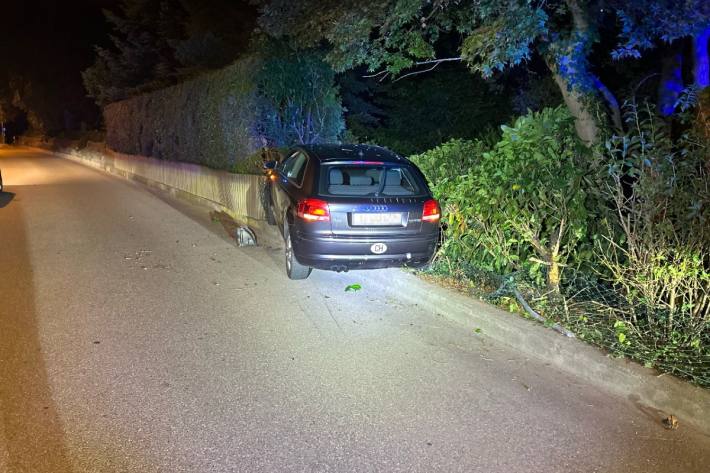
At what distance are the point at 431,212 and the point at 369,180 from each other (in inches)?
34.4

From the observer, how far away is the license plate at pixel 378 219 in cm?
609

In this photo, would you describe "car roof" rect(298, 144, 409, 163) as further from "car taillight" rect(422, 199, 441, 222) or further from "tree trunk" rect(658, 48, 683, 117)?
"tree trunk" rect(658, 48, 683, 117)

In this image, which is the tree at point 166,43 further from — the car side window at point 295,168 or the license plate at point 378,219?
the license plate at point 378,219

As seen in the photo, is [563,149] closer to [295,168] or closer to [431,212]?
[431,212]

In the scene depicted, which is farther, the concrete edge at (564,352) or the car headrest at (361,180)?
the car headrest at (361,180)

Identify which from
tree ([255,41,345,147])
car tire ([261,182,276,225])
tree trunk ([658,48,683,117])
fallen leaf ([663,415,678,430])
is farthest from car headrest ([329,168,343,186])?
tree ([255,41,345,147])

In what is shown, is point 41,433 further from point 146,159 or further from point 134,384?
point 146,159

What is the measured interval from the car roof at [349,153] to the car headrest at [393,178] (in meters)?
0.14

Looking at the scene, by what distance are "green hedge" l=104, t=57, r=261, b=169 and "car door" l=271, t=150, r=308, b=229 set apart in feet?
16.6

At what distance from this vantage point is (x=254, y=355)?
184 inches

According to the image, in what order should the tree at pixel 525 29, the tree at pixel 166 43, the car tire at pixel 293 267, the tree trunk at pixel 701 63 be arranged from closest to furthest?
the tree at pixel 525 29, the car tire at pixel 293 267, the tree trunk at pixel 701 63, the tree at pixel 166 43

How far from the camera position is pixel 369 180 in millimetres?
6676

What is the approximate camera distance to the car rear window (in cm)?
635

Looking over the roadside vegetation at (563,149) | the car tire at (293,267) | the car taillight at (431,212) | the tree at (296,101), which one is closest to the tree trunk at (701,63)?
the roadside vegetation at (563,149)
